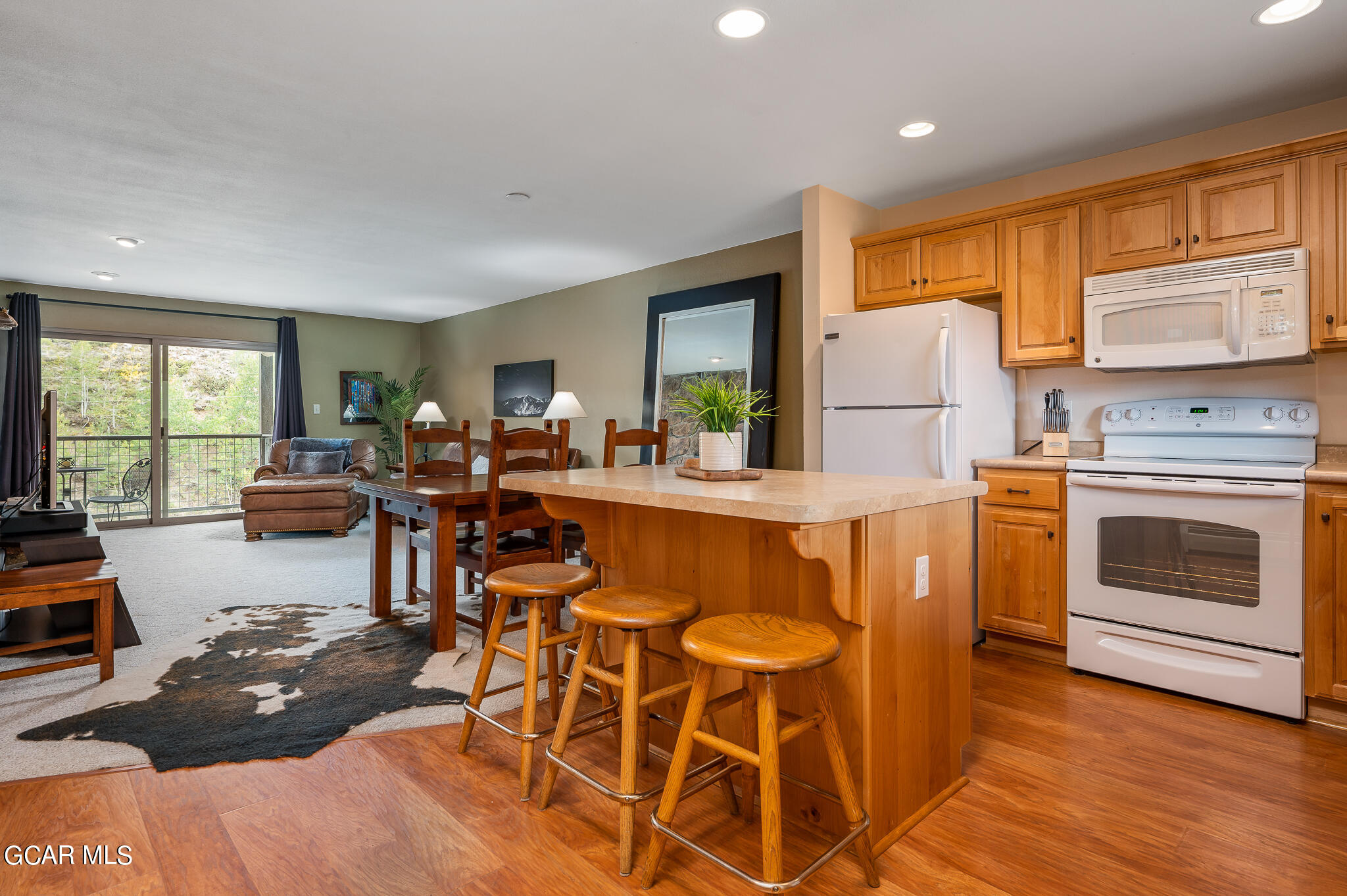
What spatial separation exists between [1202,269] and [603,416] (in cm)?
444

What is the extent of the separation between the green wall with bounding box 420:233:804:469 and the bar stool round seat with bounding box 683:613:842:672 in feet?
8.98

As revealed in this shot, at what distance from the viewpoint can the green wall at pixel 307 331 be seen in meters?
6.56

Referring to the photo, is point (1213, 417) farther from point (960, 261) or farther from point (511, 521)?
point (511, 521)

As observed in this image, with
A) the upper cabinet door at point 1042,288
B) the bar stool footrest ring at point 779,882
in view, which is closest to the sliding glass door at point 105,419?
the bar stool footrest ring at point 779,882

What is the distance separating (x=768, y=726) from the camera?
1.39 metres

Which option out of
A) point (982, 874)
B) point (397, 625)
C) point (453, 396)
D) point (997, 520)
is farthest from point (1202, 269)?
point (453, 396)

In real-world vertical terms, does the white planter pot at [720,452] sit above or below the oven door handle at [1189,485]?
above

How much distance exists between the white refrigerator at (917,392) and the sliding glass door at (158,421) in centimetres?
677

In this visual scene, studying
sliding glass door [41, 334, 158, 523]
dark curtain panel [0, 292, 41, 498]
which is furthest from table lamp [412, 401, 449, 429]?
dark curtain panel [0, 292, 41, 498]

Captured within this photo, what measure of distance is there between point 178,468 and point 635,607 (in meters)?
7.47

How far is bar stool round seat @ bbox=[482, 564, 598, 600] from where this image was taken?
A: 77.5 inches

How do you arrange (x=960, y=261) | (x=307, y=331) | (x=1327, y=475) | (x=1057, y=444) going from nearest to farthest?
→ (x=1327, y=475)
(x=1057, y=444)
(x=960, y=261)
(x=307, y=331)

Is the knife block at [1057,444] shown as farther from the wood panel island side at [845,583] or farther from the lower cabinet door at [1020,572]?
the wood panel island side at [845,583]

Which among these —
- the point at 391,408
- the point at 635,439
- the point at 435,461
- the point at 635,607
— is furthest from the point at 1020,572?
the point at 391,408
